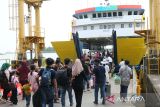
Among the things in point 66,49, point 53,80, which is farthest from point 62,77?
point 66,49

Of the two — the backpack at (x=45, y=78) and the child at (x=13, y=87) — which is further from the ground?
the backpack at (x=45, y=78)

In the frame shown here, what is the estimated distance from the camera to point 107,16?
131 feet

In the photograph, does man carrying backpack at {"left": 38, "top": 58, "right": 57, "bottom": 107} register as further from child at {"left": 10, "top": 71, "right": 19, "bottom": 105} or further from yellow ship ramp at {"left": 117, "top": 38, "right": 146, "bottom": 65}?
yellow ship ramp at {"left": 117, "top": 38, "right": 146, "bottom": 65}

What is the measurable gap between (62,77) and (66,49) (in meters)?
18.2

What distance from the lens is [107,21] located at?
129 ft

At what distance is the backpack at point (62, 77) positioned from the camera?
10828 mm

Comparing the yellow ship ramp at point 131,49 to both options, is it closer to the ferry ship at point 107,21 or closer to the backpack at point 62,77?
the ferry ship at point 107,21

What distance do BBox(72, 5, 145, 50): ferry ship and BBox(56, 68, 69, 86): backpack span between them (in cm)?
2717

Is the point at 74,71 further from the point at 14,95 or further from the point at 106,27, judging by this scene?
the point at 106,27

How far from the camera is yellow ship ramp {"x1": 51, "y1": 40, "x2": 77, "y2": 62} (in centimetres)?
2867

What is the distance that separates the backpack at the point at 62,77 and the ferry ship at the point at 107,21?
27173mm

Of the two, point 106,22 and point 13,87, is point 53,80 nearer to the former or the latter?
point 13,87

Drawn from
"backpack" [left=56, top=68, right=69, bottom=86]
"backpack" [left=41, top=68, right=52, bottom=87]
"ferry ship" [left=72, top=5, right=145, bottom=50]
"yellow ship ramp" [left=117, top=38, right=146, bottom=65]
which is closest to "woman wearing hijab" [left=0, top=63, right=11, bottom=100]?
"backpack" [left=56, top=68, right=69, bottom=86]

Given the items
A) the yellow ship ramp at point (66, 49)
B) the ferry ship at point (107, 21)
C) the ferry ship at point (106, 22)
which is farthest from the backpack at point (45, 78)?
the ferry ship at point (107, 21)
